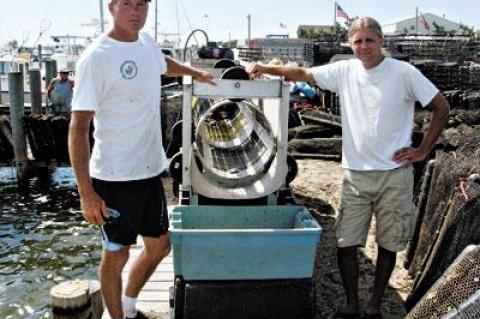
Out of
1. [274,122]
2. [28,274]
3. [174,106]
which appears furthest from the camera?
[174,106]

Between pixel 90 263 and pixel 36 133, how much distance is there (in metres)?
4.60

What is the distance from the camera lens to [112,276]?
349cm

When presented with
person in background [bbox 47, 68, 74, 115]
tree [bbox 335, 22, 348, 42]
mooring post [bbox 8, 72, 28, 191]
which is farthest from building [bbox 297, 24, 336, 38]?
mooring post [bbox 8, 72, 28, 191]

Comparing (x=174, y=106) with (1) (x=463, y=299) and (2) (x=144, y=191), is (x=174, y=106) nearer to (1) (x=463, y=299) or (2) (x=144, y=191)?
(2) (x=144, y=191)

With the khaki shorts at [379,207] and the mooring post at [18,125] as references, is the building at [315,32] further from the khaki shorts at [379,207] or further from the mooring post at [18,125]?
the khaki shorts at [379,207]

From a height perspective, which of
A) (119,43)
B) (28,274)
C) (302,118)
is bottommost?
(28,274)

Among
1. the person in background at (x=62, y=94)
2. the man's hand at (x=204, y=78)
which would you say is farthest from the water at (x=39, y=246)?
the man's hand at (x=204, y=78)

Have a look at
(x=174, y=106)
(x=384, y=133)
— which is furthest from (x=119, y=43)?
(x=174, y=106)

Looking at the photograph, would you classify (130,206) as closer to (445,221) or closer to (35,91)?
(445,221)

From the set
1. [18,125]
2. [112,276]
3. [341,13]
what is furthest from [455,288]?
[341,13]

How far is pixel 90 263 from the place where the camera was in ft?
27.9

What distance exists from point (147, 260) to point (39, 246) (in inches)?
244

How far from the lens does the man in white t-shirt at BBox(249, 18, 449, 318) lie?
12.3 feet

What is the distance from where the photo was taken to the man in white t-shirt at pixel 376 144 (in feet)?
12.3
